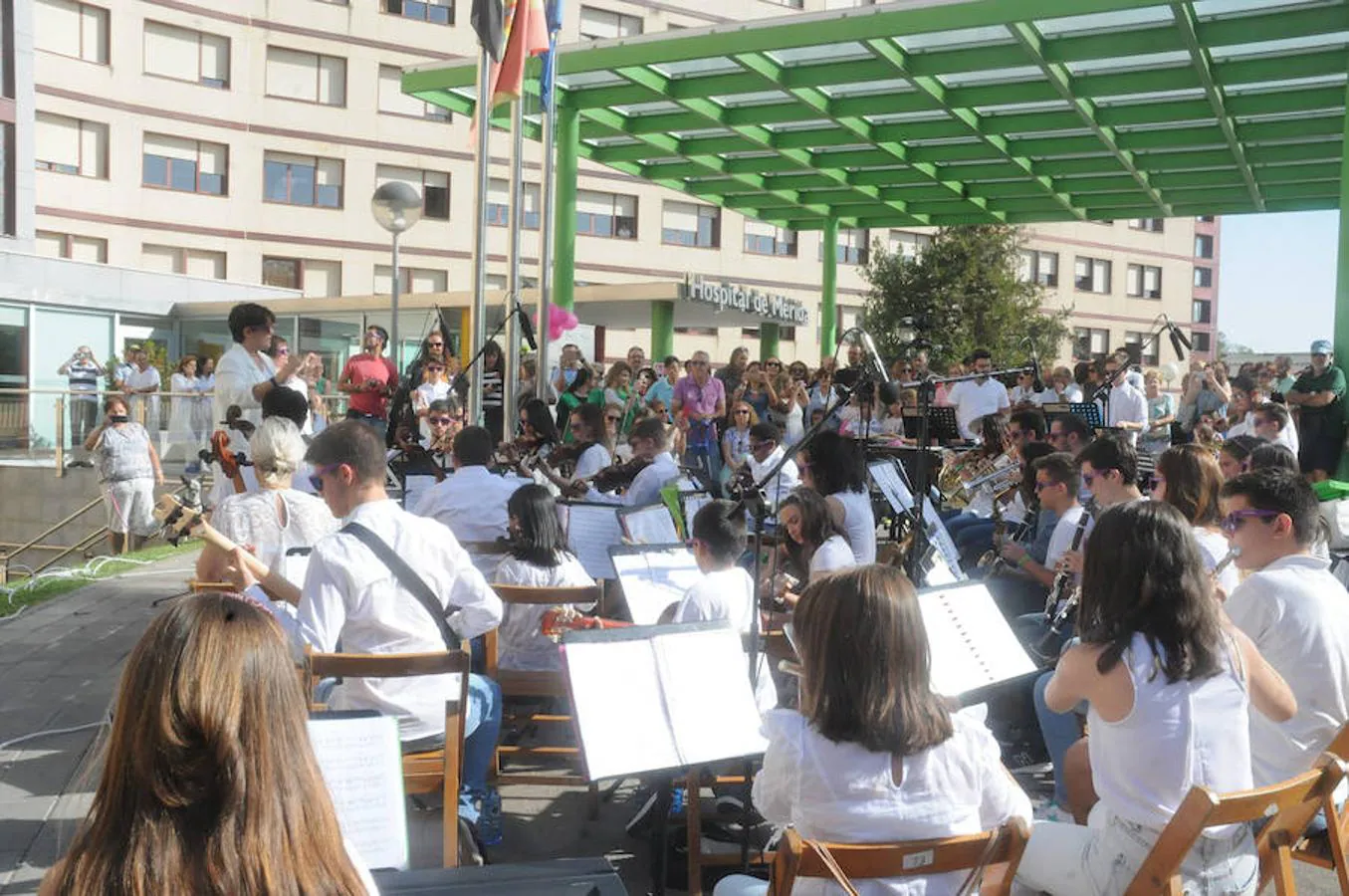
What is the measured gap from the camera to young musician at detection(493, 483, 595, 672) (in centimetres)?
531

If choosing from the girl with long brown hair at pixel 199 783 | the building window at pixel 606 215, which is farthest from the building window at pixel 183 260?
the girl with long brown hair at pixel 199 783

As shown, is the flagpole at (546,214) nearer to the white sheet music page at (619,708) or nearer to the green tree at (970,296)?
the white sheet music page at (619,708)

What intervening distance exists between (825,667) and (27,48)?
30953mm

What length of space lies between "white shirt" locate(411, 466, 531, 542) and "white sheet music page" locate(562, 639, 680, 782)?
2.83 m

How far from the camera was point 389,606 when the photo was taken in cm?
401

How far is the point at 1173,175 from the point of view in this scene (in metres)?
17.0

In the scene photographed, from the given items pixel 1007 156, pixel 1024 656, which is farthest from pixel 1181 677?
pixel 1007 156

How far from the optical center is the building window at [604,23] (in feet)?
125

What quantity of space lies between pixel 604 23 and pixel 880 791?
3853cm

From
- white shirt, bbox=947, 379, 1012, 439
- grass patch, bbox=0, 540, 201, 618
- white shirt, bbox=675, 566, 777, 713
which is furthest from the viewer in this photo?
white shirt, bbox=947, 379, 1012, 439

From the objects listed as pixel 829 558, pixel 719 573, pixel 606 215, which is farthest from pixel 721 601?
pixel 606 215

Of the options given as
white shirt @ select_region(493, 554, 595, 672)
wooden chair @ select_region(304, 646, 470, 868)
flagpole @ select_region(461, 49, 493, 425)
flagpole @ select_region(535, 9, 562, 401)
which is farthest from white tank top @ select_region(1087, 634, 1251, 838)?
flagpole @ select_region(535, 9, 562, 401)

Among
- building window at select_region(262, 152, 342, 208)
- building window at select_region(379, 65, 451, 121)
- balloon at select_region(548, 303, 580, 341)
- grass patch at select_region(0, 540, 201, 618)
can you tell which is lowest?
grass patch at select_region(0, 540, 201, 618)

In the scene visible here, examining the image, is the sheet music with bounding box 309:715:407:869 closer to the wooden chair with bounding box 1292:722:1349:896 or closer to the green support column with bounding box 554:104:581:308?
the wooden chair with bounding box 1292:722:1349:896
